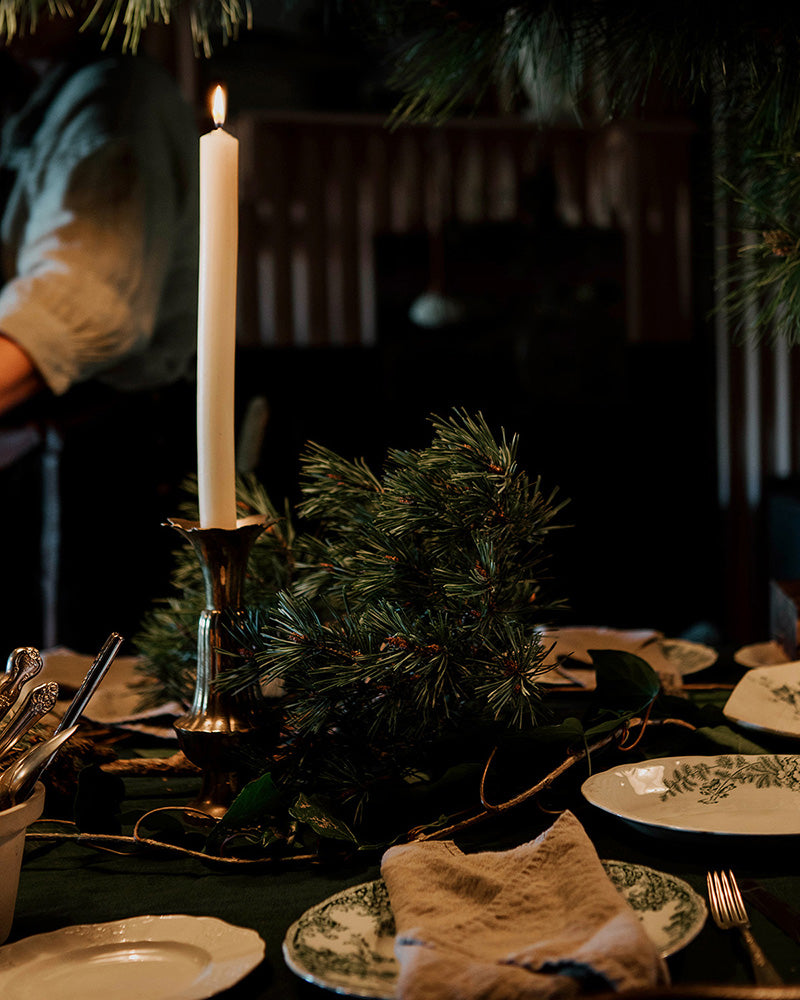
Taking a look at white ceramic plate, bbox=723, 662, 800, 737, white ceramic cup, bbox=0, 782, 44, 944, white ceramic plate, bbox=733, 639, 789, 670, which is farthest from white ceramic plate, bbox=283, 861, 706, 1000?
white ceramic plate, bbox=733, 639, 789, 670

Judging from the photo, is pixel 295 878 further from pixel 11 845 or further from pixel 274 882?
pixel 11 845

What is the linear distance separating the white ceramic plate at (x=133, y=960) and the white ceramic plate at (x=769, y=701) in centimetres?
38

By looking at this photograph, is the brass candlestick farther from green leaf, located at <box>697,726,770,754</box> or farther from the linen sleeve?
the linen sleeve

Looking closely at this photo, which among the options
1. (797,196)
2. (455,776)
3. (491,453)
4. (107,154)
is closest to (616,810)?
(455,776)

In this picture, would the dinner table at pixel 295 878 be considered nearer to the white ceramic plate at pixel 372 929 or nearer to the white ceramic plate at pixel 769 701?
the white ceramic plate at pixel 372 929

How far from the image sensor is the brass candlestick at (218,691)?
0.50m

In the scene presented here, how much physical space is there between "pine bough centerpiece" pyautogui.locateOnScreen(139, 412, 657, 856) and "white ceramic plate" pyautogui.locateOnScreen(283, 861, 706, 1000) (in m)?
0.07

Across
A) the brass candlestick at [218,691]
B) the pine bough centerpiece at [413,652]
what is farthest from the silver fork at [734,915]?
the brass candlestick at [218,691]

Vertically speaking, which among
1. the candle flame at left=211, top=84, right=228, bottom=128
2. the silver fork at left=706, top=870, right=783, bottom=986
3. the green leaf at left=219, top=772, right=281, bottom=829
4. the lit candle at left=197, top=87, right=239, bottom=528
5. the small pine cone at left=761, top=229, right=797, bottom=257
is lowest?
the silver fork at left=706, top=870, right=783, bottom=986

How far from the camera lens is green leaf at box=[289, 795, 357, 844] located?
0.47 m

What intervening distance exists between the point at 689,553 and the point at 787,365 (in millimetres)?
863

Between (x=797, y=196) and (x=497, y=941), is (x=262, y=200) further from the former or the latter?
(x=497, y=941)

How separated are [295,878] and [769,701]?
1.15ft

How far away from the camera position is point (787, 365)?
3752 millimetres
